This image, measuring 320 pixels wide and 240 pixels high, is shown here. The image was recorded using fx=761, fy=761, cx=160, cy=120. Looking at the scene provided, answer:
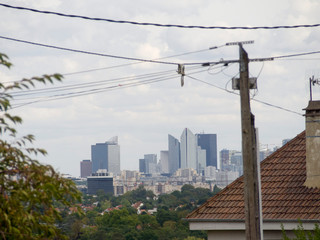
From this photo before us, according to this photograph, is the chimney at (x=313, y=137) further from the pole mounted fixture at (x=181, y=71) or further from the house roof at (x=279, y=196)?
the pole mounted fixture at (x=181, y=71)

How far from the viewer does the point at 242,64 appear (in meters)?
13.7

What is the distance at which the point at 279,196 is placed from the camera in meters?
17.0

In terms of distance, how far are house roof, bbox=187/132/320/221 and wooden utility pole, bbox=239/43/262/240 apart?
3.13 m

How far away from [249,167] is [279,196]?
13.7 feet

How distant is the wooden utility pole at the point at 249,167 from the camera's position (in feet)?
43.0

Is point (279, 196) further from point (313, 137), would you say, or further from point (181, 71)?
point (181, 71)

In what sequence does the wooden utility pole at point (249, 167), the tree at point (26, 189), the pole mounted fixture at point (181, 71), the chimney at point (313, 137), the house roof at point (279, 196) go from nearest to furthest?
the tree at point (26, 189)
the wooden utility pole at point (249, 167)
the chimney at point (313, 137)
the pole mounted fixture at point (181, 71)
the house roof at point (279, 196)

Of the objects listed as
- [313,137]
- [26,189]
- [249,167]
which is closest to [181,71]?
[313,137]

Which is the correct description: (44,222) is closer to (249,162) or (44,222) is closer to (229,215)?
(249,162)

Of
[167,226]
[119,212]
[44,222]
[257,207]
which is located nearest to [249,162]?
[257,207]

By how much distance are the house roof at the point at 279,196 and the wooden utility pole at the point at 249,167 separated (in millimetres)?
3128

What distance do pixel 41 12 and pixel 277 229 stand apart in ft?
22.1

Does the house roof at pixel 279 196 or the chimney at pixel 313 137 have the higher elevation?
the chimney at pixel 313 137

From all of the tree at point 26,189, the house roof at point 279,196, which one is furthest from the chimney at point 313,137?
the tree at point 26,189
